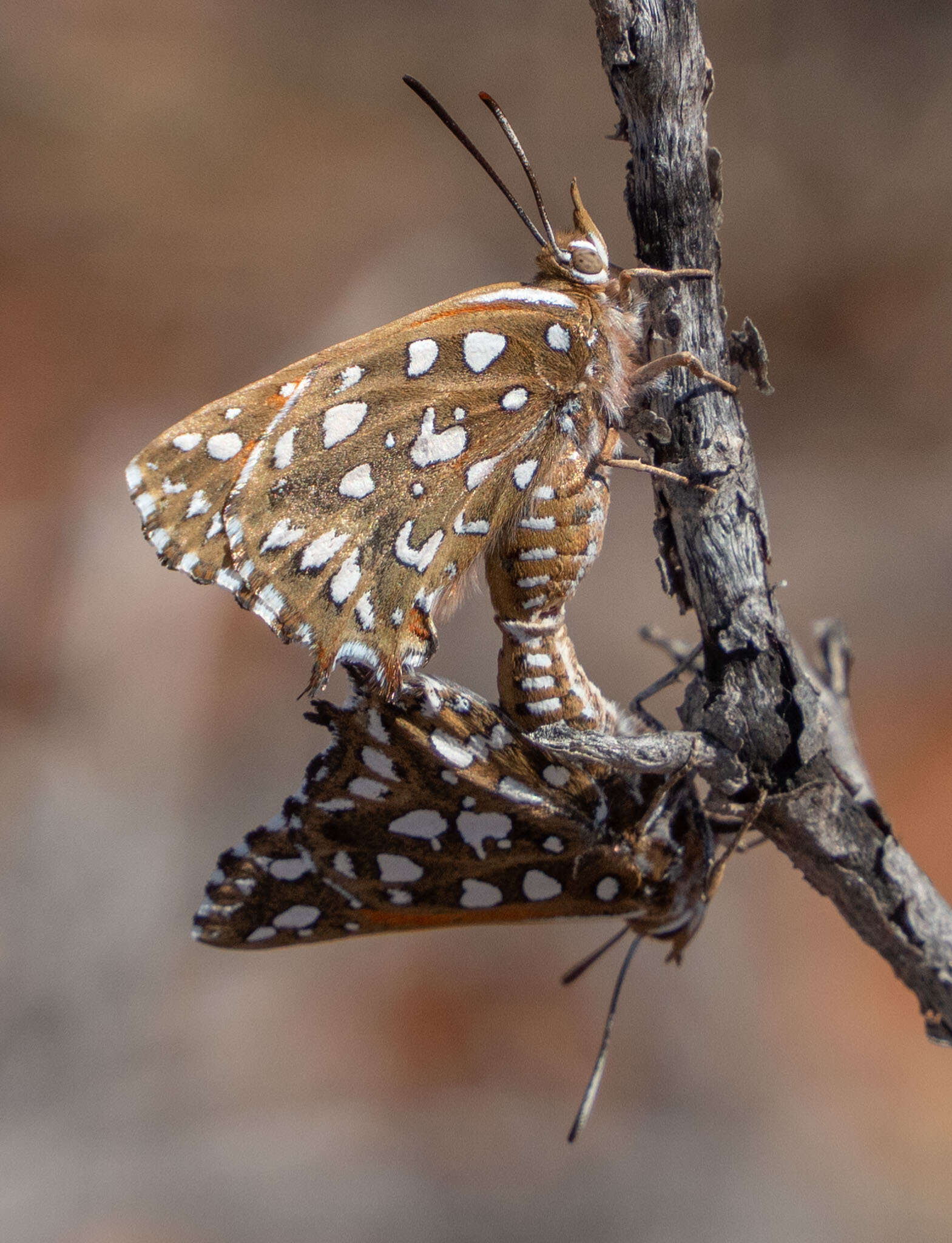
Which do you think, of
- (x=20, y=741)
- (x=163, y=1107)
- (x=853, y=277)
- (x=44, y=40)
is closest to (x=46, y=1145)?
(x=163, y=1107)

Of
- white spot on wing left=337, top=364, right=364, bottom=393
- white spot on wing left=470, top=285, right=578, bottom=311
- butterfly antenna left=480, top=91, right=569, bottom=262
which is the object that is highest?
butterfly antenna left=480, top=91, right=569, bottom=262

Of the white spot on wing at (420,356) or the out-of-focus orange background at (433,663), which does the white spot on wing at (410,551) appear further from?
the out-of-focus orange background at (433,663)

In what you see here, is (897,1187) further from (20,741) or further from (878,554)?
(20,741)

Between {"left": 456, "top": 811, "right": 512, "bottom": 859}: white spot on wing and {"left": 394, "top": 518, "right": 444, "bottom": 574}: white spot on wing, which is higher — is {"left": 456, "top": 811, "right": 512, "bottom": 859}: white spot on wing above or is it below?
below

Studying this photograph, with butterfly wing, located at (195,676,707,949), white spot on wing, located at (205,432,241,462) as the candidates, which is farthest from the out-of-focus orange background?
white spot on wing, located at (205,432,241,462)

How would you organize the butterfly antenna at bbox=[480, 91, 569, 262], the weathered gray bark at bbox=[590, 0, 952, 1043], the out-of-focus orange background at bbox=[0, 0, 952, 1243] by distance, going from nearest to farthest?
the weathered gray bark at bbox=[590, 0, 952, 1043]
the butterfly antenna at bbox=[480, 91, 569, 262]
the out-of-focus orange background at bbox=[0, 0, 952, 1243]

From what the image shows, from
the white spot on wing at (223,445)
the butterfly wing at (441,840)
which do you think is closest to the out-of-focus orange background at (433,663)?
the butterfly wing at (441,840)

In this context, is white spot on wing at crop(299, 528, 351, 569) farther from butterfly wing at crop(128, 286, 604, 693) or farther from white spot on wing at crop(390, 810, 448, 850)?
white spot on wing at crop(390, 810, 448, 850)

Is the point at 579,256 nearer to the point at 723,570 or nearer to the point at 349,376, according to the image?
the point at 349,376
